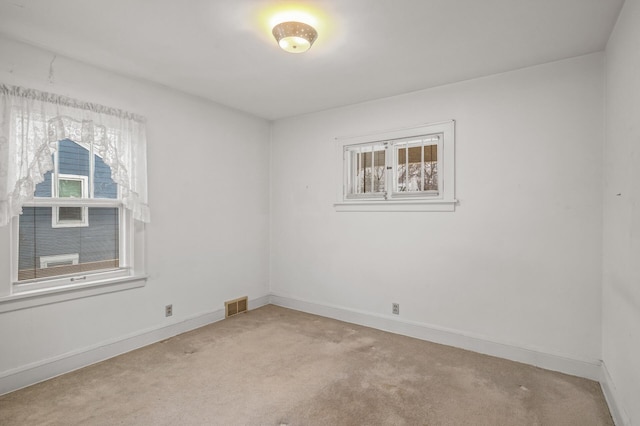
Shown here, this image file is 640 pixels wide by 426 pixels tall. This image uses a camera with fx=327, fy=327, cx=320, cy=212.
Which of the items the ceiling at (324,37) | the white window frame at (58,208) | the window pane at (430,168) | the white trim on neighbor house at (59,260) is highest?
the ceiling at (324,37)

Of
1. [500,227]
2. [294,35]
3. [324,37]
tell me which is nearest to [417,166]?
[500,227]

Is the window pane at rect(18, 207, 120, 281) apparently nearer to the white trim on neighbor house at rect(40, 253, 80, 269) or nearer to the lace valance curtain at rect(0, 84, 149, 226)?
the white trim on neighbor house at rect(40, 253, 80, 269)

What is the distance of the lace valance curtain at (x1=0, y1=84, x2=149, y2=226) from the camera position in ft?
7.85

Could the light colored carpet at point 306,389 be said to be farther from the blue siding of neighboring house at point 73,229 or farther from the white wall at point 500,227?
the blue siding of neighboring house at point 73,229

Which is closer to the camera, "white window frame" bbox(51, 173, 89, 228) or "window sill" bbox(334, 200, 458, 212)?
"white window frame" bbox(51, 173, 89, 228)

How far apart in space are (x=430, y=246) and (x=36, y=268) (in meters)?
3.52

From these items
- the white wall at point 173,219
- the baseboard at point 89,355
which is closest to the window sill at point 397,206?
the white wall at point 173,219

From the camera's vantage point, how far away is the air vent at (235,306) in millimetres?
4055

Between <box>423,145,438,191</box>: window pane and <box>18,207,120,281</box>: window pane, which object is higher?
<box>423,145,438,191</box>: window pane

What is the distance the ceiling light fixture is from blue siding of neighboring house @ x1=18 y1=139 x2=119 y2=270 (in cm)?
200

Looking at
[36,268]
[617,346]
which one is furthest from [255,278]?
[617,346]

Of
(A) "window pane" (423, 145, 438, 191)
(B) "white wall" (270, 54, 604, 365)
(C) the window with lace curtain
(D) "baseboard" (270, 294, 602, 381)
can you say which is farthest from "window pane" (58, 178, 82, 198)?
(A) "window pane" (423, 145, 438, 191)

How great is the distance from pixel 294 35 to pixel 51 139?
6.79 feet

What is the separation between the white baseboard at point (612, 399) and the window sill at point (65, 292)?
12.5ft
